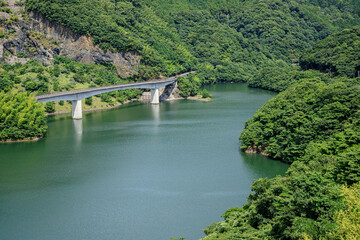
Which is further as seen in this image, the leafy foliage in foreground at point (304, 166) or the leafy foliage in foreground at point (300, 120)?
the leafy foliage in foreground at point (300, 120)

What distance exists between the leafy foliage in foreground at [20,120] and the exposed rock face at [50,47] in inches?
1291

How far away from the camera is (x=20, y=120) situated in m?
56.7

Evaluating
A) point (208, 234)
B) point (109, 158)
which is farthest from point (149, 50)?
point (208, 234)

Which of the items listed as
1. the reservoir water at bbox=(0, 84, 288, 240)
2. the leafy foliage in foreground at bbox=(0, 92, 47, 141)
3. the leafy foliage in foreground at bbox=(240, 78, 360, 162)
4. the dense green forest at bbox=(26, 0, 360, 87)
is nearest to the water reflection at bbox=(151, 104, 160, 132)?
the reservoir water at bbox=(0, 84, 288, 240)

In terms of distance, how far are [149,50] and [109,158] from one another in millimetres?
55571

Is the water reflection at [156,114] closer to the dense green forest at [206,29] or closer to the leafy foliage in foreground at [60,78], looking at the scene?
the leafy foliage in foreground at [60,78]

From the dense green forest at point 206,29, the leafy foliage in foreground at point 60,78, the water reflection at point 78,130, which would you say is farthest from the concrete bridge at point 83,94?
the dense green forest at point 206,29

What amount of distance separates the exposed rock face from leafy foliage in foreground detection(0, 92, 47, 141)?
3280 cm

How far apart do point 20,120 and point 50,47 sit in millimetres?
39887

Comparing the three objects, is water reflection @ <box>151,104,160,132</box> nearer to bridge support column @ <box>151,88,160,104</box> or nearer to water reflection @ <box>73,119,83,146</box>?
bridge support column @ <box>151,88,160,104</box>

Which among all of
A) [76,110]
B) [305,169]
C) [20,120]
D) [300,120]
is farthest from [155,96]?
[305,169]

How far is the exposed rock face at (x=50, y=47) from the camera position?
8981 cm

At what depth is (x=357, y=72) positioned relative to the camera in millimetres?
89062

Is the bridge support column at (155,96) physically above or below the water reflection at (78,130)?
above
